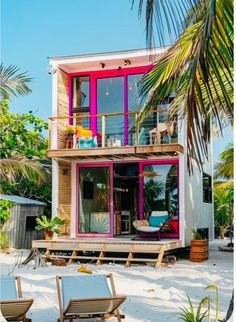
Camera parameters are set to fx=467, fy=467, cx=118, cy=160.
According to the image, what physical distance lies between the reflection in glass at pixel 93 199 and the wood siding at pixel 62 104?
1.08 metres

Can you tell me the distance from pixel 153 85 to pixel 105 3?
2.77 feet

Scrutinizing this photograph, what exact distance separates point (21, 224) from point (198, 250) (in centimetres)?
607

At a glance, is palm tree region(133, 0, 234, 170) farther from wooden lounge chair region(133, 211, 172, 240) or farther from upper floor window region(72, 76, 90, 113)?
upper floor window region(72, 76, 90, 113)

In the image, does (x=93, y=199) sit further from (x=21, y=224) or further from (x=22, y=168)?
(x=22, y=168)

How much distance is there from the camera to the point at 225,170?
1678 centimetres

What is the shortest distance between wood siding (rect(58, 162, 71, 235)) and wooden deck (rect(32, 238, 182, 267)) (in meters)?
1.23

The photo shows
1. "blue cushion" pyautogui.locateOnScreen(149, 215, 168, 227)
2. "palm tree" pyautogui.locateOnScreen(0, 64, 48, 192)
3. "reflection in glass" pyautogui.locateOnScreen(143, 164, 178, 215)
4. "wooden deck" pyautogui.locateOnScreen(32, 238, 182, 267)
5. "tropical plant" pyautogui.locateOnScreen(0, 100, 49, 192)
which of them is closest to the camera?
"wooden deck" pyautogui.locateOnScreen(32, 238, 182, 267)

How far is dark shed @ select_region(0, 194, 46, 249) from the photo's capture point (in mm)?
14727

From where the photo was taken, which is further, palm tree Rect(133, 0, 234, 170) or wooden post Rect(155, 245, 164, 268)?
wooden post Rect(155, 245, 164, 268)

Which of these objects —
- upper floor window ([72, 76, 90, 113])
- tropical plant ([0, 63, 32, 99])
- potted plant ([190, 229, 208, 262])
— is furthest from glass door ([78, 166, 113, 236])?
tropical plant ([0, 63, 32, 99])

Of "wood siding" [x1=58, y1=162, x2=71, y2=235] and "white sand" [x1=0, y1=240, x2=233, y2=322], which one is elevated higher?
"wood siding" [x1=58, y1=162, x2=71, y2=235]

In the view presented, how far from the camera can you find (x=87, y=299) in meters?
5.26

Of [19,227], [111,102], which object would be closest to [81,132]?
[111,102]

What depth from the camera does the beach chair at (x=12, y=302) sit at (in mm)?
5008
